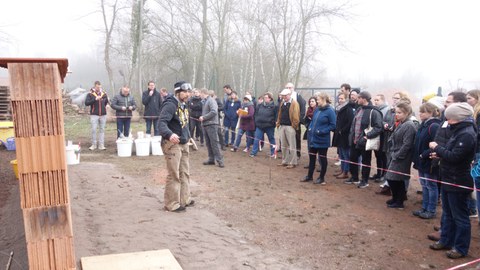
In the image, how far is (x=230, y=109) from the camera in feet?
41.1

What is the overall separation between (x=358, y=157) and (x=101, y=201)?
4.90 meters

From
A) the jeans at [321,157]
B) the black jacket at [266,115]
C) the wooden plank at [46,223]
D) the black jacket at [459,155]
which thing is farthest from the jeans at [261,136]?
the wooden plank at [46,223]

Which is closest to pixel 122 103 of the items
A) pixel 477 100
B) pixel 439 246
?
pixel 477 100

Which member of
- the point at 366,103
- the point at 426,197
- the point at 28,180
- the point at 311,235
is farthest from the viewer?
the point at 366,103

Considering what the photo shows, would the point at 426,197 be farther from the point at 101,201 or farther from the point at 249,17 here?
the point at 249,17

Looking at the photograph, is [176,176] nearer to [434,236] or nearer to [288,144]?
[434,236]

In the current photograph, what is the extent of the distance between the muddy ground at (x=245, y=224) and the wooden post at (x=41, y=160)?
831 mm

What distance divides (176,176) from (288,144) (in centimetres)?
439

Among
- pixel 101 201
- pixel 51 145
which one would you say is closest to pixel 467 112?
pixel 51 145

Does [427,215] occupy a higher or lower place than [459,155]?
lower

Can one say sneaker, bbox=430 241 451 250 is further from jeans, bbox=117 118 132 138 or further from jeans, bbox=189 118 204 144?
jeans, bbox=117 118 132 138

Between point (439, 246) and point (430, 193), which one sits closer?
point (439, 246)

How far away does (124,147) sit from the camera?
1062 centimetres

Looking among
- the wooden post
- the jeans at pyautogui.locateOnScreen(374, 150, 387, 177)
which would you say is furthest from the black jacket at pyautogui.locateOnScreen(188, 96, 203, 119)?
the wooden post
